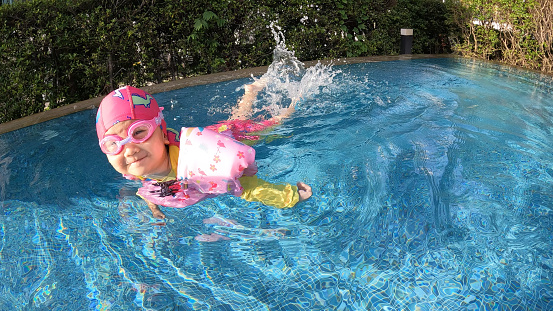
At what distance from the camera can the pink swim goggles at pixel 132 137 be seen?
2910mm

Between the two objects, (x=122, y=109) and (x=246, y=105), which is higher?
(x=122, y=109)

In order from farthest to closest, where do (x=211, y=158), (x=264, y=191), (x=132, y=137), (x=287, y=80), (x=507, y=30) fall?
(x=507, y=30)
(x=287, y=80)
(x=264, y=191)
(x=211, y=158)
(x=132, y=137)

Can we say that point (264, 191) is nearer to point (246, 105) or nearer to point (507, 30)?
point (246, 105)

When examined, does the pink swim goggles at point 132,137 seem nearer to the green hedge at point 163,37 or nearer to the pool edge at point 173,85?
the pool edge at point 173,85

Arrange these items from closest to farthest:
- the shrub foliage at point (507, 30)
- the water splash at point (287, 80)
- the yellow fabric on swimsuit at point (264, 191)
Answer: the yellow fabric on swimsuit at point (264, 191) → the water splash at point (287, 80) → the shrub foliage at point (507, 30)

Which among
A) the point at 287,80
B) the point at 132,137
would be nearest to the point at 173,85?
the point at 287,80

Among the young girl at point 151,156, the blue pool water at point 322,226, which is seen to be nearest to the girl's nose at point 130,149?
the young girl at point 151,156

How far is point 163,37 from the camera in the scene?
862 cm

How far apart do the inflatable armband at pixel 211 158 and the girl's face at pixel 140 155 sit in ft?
0.53

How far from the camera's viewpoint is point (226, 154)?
121 inches

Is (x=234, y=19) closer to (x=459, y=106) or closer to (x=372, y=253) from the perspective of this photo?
(x=459, y=106)

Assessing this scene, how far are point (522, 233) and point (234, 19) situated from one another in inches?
286

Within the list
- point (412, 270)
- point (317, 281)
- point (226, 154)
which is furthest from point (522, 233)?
point (226, 154)

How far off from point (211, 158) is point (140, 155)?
1.54ft
